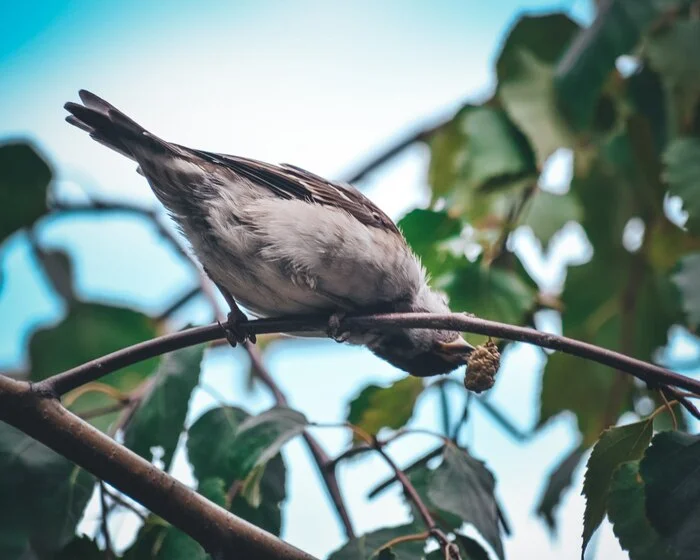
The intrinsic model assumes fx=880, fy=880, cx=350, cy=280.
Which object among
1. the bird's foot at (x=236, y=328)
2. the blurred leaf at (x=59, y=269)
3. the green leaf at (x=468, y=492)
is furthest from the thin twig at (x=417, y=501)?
the blurred leaf at (x=59, y=269)

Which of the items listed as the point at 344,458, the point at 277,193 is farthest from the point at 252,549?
the point at 277,193

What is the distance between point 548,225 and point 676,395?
1.59m

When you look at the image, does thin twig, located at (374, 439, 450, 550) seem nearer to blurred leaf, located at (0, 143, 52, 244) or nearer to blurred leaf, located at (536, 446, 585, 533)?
blurred leaf, located at (536, 446, 585, 533)

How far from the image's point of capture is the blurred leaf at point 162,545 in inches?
74.9

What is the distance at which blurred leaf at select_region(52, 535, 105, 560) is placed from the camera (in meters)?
1.92

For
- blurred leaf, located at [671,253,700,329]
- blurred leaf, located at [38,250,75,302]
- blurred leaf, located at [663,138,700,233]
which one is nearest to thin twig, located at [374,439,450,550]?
blurred leaf, located at [671,253,700,329]

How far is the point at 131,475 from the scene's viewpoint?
1688 mm

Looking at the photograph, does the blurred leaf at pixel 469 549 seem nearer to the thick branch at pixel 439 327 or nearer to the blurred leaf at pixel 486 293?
the thick branch at pixel 439 327

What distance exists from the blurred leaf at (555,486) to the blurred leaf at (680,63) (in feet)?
4.02

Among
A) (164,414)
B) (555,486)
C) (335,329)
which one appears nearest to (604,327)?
(555,486)

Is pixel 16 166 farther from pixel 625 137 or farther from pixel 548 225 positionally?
pixel 625 137

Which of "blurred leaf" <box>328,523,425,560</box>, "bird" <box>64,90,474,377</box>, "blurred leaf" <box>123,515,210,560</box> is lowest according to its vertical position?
"blurred leaf" <box>123,515,210,560</box>

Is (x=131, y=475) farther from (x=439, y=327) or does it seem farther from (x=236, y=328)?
(x=439, y=327)

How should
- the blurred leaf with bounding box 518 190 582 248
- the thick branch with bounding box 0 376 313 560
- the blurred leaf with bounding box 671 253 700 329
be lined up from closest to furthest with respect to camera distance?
the thick branch with bounding box 0 376 313 560, the blurred leaf with bounding box 671 253 700 329, the blurred leaf with bounding box 518 190 582 248
